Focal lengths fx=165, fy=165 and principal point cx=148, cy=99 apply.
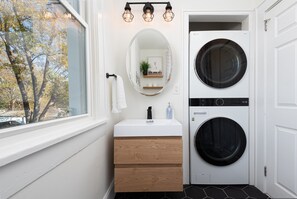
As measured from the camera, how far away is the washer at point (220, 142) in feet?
6.30

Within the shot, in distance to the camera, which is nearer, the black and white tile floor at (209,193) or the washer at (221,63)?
the black and white tile floor at (209,193)

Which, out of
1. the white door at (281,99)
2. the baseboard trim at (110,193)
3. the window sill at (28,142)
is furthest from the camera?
the baseboard trim at (110,193)

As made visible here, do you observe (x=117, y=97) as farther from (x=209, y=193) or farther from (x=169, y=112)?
(x=209, y=193)

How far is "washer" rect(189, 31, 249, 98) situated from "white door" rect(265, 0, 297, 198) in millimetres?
244

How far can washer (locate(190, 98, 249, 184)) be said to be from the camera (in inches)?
75.6

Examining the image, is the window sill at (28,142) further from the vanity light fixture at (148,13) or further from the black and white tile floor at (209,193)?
the vanity light fixture at (148,13)

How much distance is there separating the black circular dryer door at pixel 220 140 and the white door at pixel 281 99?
286mm

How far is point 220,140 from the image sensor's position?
1940mm

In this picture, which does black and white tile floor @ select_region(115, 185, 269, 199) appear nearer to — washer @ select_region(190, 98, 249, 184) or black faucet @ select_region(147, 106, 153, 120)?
washer @ select_region(190, 98, 249, 184)

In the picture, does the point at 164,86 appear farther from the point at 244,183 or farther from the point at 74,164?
the point at 244,183

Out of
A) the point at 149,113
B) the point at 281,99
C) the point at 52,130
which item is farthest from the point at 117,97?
the point at 281,99

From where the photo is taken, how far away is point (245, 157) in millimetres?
1928

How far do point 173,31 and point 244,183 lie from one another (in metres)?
1.99

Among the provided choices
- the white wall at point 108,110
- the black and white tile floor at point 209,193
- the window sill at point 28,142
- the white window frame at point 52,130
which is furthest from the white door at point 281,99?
the window sill at point 28,142
